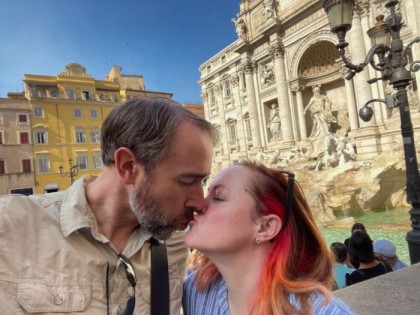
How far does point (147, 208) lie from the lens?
1.39m

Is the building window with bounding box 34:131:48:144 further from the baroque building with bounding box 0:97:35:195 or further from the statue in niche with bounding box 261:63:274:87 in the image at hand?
the statue in niche with bounding box 261:63:274:87

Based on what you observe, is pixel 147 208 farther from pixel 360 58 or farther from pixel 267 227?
pixel 360 58

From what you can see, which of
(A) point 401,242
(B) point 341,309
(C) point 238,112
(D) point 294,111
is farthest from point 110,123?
(C) point 238,112

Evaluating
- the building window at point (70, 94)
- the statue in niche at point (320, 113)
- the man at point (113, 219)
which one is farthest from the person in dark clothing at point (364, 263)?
the building window at point (70, 94)

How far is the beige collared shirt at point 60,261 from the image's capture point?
1.19 m

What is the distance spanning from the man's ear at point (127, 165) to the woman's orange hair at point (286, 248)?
20.2 inches

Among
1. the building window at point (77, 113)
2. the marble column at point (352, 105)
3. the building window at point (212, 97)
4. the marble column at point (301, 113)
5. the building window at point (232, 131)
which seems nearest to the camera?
the marble column at point (352, 105)

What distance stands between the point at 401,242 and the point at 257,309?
Result: 7.24m

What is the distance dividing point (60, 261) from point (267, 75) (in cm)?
2169

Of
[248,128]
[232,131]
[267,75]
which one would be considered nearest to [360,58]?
[267,75]

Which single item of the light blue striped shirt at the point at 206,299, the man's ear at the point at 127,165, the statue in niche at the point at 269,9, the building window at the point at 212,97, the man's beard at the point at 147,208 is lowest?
the light blue striped shirt at the point at 206,299

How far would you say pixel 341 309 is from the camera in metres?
1.20

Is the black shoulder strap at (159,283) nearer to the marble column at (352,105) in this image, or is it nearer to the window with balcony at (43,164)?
the marble column at (352,105)

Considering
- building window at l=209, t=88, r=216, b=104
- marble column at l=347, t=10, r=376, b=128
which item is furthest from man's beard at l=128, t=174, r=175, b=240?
building window at l=209, t=88, r=216, b=104
